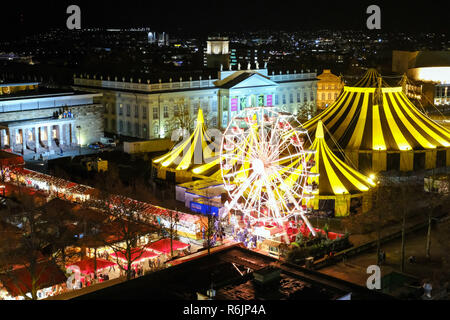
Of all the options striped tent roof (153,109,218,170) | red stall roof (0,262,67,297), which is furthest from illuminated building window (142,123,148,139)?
red stall roof (0,262,67,297)

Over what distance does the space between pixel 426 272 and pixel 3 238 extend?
18281 mm

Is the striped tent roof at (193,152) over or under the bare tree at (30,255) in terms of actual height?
over

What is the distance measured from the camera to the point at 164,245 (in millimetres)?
31516

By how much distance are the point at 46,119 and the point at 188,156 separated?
63.9ft

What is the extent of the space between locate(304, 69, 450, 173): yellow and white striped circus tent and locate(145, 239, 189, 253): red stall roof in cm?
1550

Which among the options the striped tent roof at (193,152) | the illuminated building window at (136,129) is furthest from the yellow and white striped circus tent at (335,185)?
the illuminated building window at (136,129)

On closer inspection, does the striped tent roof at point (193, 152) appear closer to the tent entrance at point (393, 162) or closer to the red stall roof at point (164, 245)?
the tent entrance at point (393, 162)

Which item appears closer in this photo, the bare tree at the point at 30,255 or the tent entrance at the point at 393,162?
the bare tree at the point at 30,255

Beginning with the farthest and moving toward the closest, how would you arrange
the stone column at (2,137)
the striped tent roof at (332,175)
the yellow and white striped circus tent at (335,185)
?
the stone column at (2,137) → the striped tent roof at (332,175) → the yellow and white striped circus tent at (335,185)

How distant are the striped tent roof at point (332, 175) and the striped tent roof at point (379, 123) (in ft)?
19.4

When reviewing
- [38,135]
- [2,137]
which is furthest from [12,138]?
[38,135]

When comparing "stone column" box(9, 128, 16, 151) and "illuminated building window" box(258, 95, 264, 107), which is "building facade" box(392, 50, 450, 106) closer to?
"illuminated building window" box(258, 95, 264, 107)

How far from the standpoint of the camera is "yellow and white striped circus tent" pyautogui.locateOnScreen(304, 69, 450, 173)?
→ 44.1m

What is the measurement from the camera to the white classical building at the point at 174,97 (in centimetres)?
6650
